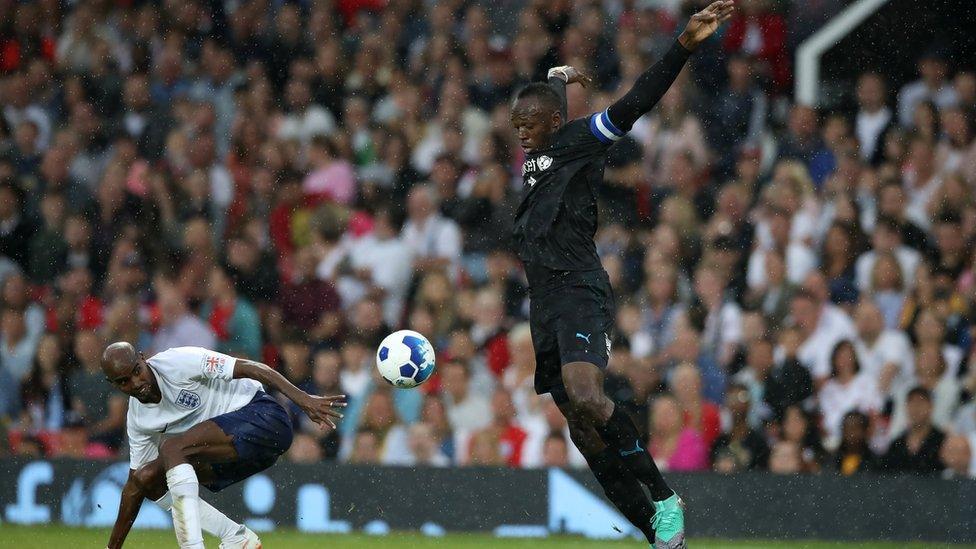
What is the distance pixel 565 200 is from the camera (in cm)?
789

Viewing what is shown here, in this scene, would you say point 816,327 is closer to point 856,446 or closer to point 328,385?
point 856,446

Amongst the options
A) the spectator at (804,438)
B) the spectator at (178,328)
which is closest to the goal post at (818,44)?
the spectator at (804,438)

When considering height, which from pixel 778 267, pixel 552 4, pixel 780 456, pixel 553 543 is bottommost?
pixel 553 543

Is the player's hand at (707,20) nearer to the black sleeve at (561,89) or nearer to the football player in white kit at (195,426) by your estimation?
the black sleeve at (561,89)

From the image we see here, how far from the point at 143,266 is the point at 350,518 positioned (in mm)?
3705

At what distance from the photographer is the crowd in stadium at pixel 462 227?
1144 cm

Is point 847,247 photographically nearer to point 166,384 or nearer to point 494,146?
point 494,146

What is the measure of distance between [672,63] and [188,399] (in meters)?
3.15

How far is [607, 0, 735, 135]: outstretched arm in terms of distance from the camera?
7.31 meters

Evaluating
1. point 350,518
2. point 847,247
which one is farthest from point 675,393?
point 350,518

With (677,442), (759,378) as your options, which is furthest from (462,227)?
(759,378)

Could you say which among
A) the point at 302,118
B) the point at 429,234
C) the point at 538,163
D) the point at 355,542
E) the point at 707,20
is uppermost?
the point at 302,118

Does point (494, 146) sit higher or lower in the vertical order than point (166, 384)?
higher

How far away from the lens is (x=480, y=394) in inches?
473
